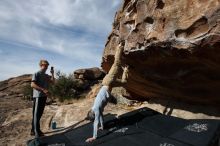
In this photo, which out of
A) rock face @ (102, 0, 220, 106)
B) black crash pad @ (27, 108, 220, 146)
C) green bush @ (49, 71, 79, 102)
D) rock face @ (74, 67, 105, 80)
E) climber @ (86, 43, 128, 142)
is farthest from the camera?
rock face @ (74, 67, 105, 80)

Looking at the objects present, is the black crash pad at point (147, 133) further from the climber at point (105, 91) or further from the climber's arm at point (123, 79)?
the climber's arm at point (123, 79)

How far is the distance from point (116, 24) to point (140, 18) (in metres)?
1.28

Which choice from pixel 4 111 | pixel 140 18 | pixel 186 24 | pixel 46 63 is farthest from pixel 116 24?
pixel 4 111

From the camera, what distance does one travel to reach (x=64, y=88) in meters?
18.0

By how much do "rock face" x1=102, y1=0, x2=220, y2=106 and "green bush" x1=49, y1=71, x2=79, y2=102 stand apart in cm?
913

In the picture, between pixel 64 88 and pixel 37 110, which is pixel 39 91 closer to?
pixel 37 110

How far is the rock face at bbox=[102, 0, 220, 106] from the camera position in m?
5.36

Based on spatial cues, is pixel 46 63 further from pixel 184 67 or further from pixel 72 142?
pixel 184 67

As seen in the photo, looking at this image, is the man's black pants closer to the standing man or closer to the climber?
the standing man

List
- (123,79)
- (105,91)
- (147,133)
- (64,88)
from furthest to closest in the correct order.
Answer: (64,88) < (123,79) < (105,91) < (147,133)

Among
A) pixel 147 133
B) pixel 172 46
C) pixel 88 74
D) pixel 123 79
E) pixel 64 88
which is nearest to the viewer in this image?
pixel 172 46

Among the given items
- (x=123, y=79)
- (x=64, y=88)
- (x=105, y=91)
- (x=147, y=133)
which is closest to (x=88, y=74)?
(x=64, y=88)

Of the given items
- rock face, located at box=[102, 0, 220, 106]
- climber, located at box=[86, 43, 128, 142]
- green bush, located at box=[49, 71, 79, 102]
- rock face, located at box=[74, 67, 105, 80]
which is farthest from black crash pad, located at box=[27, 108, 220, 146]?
rock face, located at box=[74, 67, 105, 80]

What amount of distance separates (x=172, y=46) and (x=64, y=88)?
1271cm
